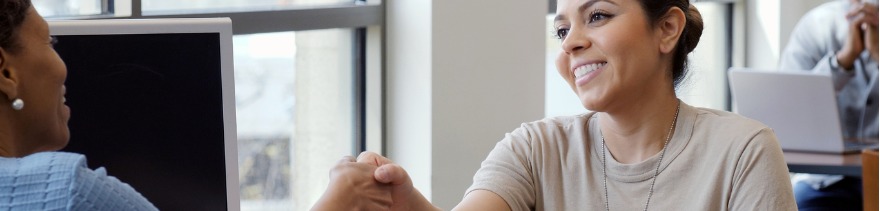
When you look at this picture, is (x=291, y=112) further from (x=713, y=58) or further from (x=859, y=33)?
(x=713, y=58)

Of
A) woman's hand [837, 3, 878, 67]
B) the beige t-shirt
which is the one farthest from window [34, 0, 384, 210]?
woman's hand [837, 3, 878, 67]

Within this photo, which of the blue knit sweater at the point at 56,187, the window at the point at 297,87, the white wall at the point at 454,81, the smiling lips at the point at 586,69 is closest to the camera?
the blue knit sweater at the point at 56,187

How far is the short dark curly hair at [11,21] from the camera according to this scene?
3.94 feet

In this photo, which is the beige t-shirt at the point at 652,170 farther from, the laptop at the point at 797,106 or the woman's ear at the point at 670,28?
the laptop at the point at 797,106

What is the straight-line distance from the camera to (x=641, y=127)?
1.96 m

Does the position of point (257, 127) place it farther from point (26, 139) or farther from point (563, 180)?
point (26, 139)

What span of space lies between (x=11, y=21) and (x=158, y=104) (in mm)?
355

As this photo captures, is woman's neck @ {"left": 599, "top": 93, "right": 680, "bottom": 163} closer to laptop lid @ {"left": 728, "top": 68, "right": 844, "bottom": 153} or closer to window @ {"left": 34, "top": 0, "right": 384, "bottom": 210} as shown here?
window @ {"left": 34, "top": 0, "right": 384, "bottom": 210}

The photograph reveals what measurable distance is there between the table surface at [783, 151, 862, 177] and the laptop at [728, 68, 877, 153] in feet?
0.35

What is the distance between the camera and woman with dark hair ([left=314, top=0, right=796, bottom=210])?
184cm

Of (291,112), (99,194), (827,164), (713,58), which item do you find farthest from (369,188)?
(713,58)

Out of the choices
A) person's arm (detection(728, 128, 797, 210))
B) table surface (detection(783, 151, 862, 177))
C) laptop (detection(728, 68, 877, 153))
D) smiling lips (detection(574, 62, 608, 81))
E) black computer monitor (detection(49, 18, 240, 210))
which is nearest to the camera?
black computer monitor (detection(49, 18, 240, 210))

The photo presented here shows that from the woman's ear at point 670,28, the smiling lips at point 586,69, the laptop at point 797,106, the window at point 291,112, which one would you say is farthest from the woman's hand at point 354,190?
the laptop at point 797,106

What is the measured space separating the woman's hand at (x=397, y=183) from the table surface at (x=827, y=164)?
6.50ft
